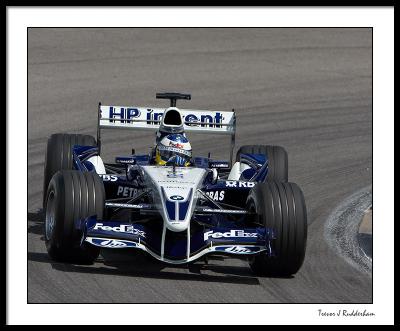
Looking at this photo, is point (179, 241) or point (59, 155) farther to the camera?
point (59, 155)

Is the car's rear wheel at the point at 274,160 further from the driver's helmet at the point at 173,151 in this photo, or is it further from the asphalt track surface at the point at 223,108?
the driver's helmet at the point at 173,151

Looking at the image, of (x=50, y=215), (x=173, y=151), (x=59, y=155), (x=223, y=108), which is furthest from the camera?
(x=223, y=108)

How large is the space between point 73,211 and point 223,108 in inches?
422

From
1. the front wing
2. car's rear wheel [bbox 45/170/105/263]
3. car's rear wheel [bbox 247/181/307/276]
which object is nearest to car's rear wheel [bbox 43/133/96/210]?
car's rear wheel [bbox 45/170/105/263]

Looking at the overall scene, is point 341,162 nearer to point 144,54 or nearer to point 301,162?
point 301,162

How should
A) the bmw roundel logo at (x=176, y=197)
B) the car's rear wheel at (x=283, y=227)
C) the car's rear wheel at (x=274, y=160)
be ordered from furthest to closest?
1. the car's rear wheel at (x=274, y=160)
2. the bmw roundel logo at (x=176, y=197)
3. the car's rear wheel at (x=283, y=227)

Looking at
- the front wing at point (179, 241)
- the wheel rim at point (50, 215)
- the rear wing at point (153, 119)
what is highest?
the rear wing at point (153, 119)

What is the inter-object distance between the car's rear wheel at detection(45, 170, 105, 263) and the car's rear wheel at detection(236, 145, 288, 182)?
3.24 metres

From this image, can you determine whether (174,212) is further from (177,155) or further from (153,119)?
(153,119)

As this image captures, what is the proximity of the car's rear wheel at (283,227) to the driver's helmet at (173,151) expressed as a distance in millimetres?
1639

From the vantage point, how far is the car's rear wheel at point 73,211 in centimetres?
1435

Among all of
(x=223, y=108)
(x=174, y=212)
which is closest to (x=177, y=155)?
(x=174, y=212)

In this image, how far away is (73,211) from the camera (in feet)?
47.3

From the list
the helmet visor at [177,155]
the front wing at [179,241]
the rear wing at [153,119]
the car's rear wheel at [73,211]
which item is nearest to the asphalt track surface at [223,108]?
the car's rear wheel at [73,211]
